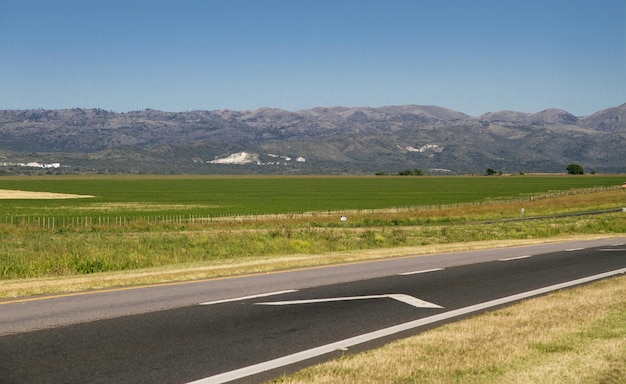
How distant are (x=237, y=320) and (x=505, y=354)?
14.5ft

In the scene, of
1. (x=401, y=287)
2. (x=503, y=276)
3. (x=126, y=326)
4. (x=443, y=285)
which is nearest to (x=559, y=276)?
(x=503, y=276)

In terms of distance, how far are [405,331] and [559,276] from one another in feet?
28.7

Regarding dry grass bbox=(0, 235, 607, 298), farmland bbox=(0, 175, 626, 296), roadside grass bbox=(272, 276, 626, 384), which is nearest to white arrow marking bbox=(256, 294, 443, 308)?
roadside grass bbox=(272, 276, 626, 384)

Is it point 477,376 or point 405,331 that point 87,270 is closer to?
point 405,331

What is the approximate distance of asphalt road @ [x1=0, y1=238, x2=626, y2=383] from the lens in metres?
8.72

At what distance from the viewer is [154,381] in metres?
8.08

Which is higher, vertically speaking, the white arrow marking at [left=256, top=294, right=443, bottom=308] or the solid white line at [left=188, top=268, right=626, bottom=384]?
the solid white line at [left=188, top=268, right=626, bottom=384]

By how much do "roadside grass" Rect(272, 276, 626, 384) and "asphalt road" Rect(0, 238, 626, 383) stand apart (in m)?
0.64

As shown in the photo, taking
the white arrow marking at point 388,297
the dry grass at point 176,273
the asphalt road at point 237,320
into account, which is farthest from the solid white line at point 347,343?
the dry grass at point 176,273

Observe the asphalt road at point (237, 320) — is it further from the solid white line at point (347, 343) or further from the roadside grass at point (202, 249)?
the roadside grass at point (202, 249)

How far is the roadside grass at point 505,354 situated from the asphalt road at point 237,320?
0.64 m

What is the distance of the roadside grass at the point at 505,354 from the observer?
27.0 ft

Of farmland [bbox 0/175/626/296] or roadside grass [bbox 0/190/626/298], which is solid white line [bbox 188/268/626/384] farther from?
farmland [bbox 0/175/626/296]

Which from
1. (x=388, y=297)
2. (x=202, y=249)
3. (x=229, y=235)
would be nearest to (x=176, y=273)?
(x=388, y=297)
